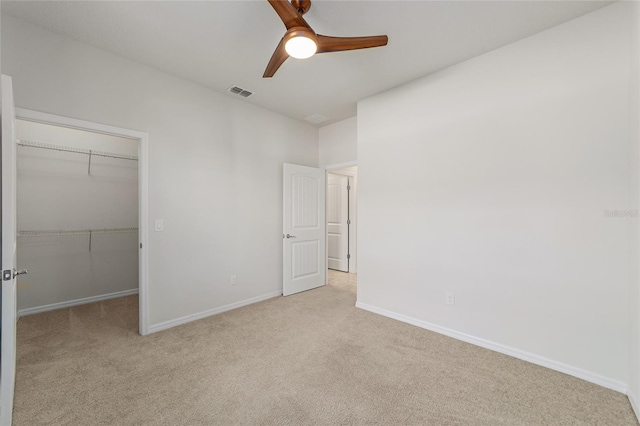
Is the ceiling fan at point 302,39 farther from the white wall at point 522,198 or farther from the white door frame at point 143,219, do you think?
the white door frame at point 143,219

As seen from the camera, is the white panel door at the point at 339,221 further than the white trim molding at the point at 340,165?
Yes

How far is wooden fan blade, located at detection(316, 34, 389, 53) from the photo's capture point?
177 centimetres

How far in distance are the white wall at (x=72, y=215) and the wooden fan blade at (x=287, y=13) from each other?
3.48 meters

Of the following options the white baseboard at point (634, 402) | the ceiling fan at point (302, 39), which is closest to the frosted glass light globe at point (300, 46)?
the ceiling fan at point (302, 39)

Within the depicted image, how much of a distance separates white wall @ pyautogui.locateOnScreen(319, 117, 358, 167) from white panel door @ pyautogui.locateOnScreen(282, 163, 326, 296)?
1.02ft

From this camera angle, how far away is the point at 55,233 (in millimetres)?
3520

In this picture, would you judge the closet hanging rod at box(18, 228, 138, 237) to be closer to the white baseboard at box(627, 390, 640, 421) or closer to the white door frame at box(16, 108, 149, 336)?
Result: the white door frame at box(16, 108, 149, 336)

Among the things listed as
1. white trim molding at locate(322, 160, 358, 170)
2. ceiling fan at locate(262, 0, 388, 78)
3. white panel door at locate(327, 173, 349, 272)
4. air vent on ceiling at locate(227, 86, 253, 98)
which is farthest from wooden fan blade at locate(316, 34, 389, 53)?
white panel door at locate(327, 173, 349, 272)

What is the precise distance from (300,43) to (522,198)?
7.05ft

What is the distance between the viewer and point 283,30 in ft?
7.22

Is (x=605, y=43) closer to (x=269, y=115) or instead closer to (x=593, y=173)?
(x=593, y=173)

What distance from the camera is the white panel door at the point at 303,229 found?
397cm

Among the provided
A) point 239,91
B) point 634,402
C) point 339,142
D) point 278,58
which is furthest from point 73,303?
point 634,402

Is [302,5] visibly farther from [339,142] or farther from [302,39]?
[339,142]
